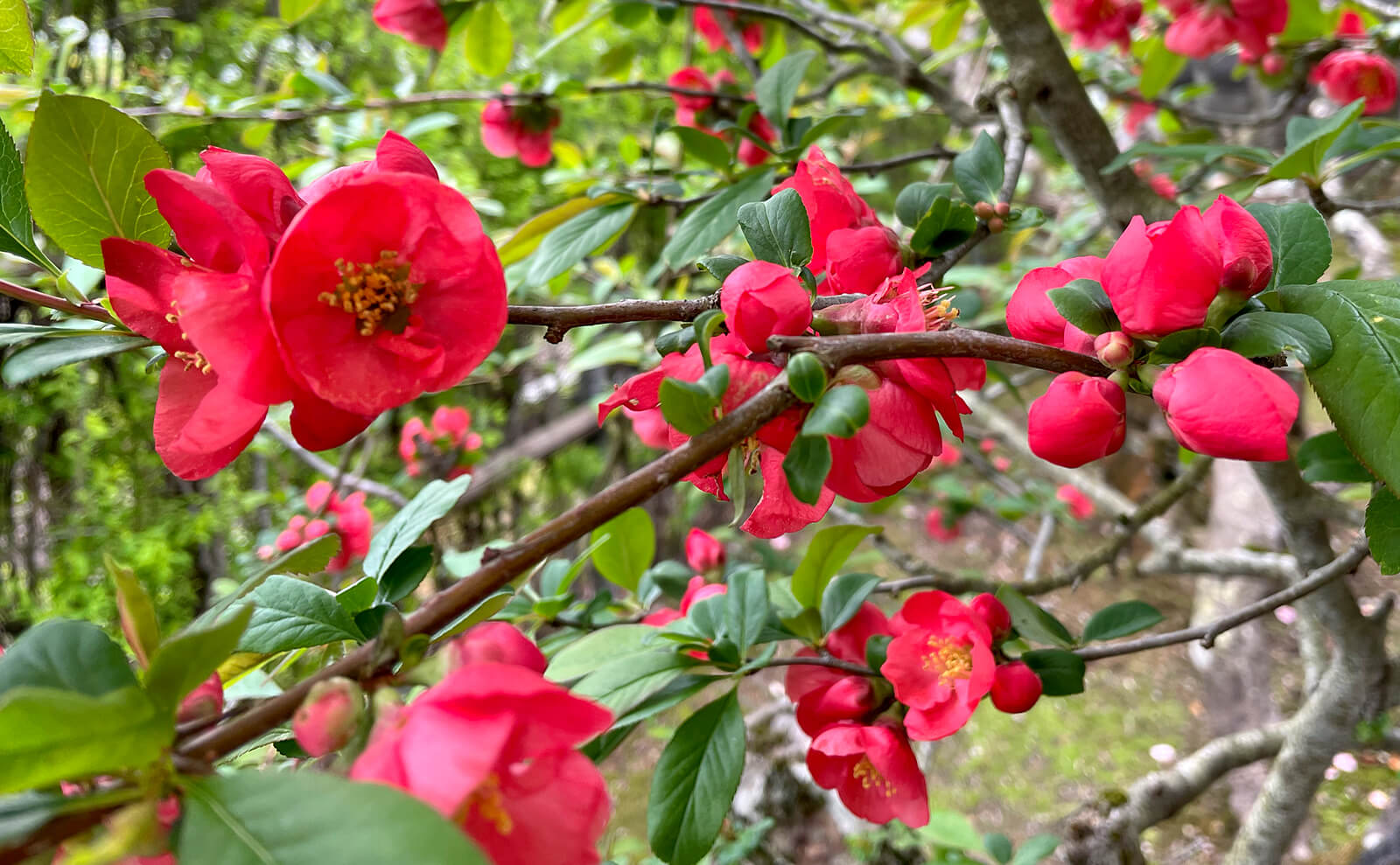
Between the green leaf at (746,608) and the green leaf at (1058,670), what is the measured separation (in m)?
0.19

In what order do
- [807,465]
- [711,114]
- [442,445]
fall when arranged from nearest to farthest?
[807,465], [711,114], [442,445]

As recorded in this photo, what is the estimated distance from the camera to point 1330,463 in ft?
1.92

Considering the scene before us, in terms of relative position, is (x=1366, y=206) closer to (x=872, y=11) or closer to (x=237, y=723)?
(x=237, y=723)

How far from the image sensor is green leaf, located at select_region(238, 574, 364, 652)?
36 cm

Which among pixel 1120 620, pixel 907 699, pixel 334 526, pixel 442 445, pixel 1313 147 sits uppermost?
pixel 1313 147

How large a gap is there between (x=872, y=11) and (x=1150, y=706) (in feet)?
6.26

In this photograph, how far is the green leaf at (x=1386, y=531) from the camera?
1.30ft

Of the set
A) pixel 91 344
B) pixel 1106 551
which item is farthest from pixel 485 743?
Result: pixel 1106 551

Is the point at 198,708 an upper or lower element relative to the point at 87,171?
lower

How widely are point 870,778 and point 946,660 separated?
9 centimetres

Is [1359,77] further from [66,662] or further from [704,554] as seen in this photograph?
[66,662]

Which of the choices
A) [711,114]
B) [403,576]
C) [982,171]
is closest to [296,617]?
[403,576]

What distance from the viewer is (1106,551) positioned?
910 millimetres

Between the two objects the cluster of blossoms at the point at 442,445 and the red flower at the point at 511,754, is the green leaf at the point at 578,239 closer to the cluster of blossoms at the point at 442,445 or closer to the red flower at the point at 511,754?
the red flower at the point at 511,754
